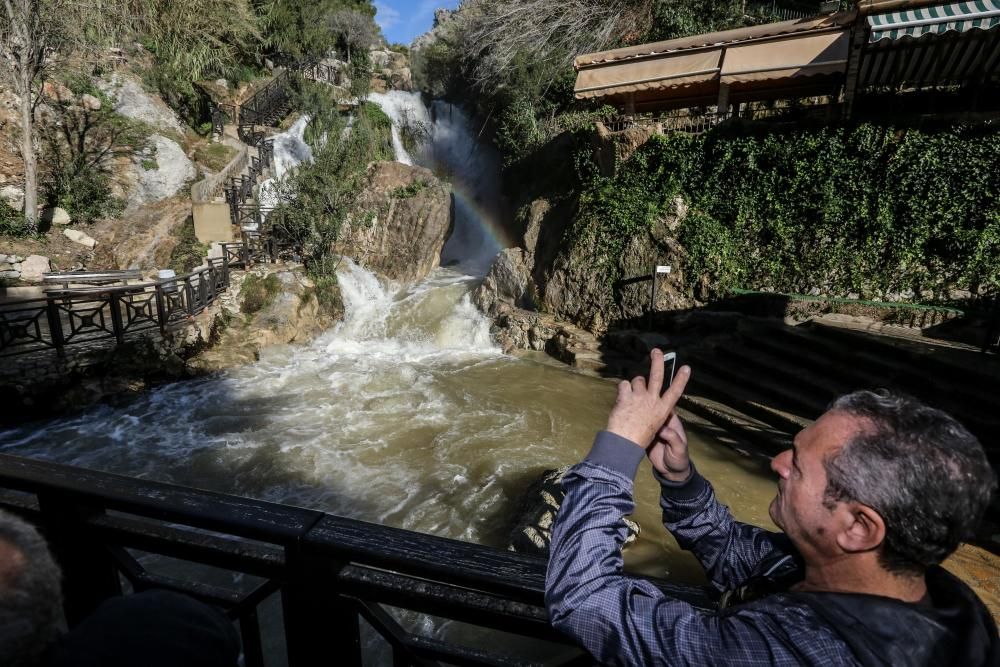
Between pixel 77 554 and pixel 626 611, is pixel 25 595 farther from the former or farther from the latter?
pixel 626 611

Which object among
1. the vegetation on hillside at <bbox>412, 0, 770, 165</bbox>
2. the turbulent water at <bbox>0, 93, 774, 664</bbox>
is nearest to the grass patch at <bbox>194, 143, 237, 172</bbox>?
the turbulent water at <bbox>0, 93, 774, 664</bbox>

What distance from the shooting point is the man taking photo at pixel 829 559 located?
0.77 meters

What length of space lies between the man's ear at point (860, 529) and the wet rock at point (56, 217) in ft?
55.9

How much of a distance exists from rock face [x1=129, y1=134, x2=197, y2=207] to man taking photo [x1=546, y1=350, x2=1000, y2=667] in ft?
56.7

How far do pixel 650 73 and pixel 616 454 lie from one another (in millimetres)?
12702

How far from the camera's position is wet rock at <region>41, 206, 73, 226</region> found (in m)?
12.9

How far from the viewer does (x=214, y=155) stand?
16641 mm

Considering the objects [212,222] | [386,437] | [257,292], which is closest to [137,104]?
[212,222]

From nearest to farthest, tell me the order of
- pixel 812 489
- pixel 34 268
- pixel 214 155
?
1. pixel 812 489
2. pixel 34 268
3. pixel 214 155

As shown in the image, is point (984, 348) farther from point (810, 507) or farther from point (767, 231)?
point (810, 507)

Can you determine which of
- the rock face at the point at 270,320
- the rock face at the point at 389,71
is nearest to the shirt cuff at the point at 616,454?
the rock face at the point at 270,320

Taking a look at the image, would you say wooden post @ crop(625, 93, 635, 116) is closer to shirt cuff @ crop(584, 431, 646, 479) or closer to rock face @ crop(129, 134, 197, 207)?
rock face @ crop(129, 134, 197, 207)

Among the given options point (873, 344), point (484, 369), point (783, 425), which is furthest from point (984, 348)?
point (484, 369)

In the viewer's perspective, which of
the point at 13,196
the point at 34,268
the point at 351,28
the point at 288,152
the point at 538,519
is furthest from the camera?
the point at 351,28
